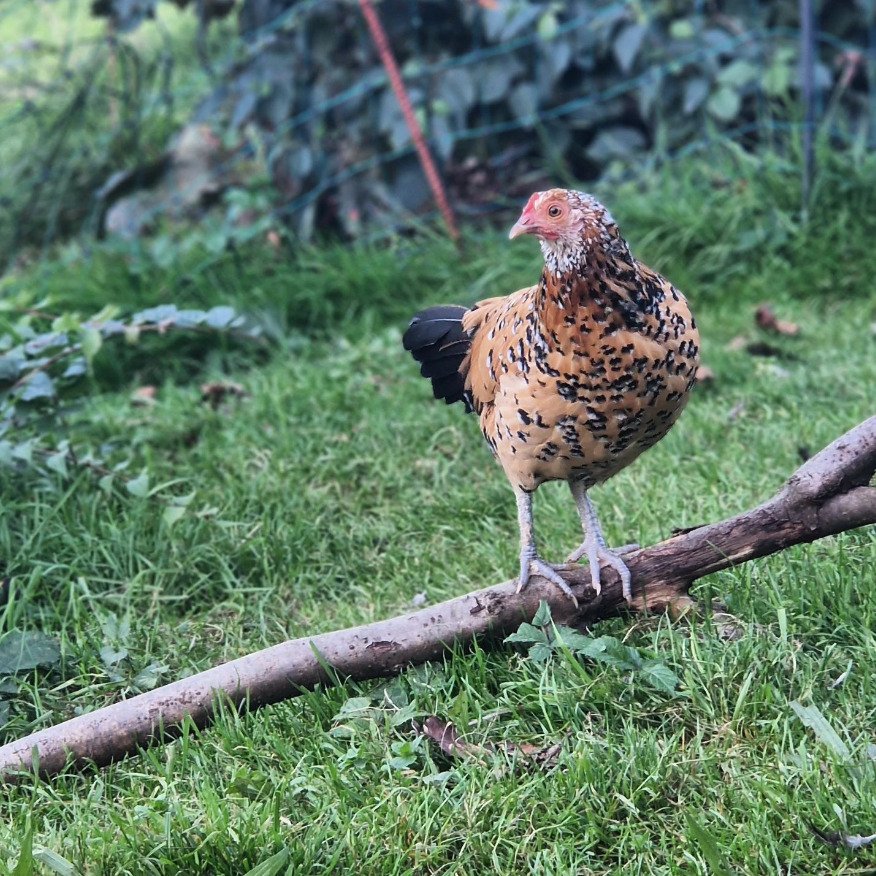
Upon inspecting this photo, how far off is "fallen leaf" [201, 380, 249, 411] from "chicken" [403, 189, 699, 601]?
1894mm

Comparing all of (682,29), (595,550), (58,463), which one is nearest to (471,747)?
(595,550)

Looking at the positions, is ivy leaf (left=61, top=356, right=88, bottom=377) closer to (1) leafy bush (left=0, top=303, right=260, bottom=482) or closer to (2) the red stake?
(1) leafy bush (left=0, top=303, right=260, bottom=482)

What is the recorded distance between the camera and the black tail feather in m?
2.84

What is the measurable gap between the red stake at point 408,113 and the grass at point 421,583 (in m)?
0.17

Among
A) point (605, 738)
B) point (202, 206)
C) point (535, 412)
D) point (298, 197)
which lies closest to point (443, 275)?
point (298, 197)

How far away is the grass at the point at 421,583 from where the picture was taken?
2.11 meters

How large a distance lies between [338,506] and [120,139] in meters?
3.30

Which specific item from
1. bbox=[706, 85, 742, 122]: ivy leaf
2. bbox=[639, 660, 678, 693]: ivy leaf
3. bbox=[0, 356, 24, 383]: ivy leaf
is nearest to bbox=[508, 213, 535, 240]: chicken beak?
bbox=[639, 660, 678, 693]: ivy leaf

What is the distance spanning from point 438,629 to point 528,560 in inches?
11.6

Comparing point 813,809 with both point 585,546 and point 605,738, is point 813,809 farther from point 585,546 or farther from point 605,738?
point 585,546

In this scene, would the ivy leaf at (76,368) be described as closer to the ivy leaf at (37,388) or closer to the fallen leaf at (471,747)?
the ivy leaf at (37,388)

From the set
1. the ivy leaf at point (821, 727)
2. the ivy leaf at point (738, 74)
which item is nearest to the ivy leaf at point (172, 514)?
the ivy leaf at point (821, 727)

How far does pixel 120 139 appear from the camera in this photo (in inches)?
232

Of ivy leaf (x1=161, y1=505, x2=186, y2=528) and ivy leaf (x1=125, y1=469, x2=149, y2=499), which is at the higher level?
ivy leaf (x1=125, y1=469, x2=149, y2=499)
